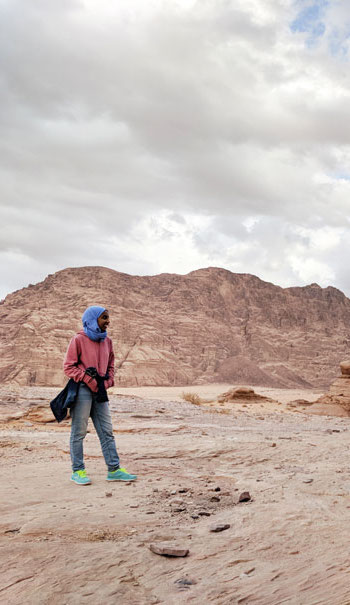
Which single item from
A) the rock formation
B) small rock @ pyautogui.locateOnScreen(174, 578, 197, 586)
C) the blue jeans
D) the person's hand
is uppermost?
the person's hand

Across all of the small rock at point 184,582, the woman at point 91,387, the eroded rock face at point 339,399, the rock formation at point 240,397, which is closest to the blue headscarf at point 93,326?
the woman at point 91,387

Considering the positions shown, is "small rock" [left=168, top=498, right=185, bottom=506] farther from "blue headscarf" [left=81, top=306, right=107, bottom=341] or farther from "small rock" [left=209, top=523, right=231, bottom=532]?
"blue headscarf" [left=81, top=306, right=107, bottom=341]

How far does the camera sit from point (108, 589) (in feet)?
8.43

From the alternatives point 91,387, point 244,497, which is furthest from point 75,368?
point 244,497

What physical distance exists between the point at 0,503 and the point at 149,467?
2139 mm

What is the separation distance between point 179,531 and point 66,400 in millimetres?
2053

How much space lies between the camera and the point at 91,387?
505 centimetres

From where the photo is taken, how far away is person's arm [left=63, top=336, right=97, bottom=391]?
197 inches

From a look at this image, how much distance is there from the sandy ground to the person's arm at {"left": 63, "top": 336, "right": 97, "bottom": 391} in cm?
97

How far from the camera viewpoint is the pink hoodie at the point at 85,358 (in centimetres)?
504

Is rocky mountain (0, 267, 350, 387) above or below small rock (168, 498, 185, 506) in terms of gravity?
above

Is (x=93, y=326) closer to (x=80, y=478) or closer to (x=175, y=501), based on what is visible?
(x=80, y=478)

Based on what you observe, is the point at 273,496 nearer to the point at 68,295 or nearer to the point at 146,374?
the point at 146,374

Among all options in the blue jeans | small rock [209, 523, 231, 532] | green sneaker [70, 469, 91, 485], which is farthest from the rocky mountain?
small rock [209, 523, 231, 532]
